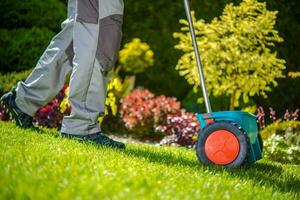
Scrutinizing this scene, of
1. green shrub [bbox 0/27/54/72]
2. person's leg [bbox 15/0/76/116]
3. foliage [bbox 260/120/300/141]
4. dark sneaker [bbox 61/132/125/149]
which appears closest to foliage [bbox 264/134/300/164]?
foliage [bbox 260/120/300/141]

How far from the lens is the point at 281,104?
275 inches

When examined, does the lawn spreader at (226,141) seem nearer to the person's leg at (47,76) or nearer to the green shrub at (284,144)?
the person's leg at (47,76)

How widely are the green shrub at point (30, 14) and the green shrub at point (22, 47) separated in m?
0.24

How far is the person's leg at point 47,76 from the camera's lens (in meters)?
3.47

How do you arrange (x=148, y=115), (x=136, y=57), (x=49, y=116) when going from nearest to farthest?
(x=49, y=116), (x=148, y=115), (x=136, y=57)

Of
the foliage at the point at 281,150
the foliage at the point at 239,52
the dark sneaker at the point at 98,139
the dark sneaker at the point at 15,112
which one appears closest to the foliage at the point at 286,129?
the foliage at the point at 281,150

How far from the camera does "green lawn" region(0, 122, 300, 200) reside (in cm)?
165

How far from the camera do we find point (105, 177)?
186 centimetres

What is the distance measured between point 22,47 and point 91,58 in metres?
3.28

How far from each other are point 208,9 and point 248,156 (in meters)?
4.62

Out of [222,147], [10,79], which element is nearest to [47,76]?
[222,147]

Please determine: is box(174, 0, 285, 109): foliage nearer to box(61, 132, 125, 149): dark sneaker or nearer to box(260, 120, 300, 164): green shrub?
box(260, 120, 300, 164): green shrub

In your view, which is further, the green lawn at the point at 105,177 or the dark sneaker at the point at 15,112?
the dark sneaker at the point at 15,112

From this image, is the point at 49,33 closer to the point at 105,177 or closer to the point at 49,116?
the point at 49,116
